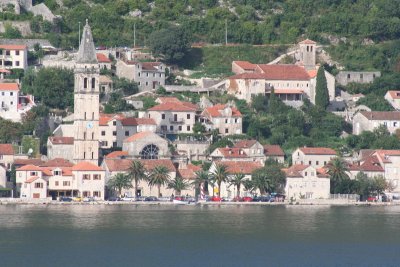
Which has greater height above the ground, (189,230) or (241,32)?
(241,32)

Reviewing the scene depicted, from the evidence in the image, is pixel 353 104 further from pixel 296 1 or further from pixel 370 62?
pixel 296 1

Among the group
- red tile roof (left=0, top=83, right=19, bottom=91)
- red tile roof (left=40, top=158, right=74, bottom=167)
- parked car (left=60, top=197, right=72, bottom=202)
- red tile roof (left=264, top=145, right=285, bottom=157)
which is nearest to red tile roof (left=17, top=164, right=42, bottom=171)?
red tile roof (left=40, top=158, right=74, bottom=167)

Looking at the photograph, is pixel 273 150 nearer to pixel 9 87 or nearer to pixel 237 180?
pixel 237 180

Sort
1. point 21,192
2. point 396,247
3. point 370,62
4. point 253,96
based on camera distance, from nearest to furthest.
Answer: point 396,247 → point 21,192 → point 253,96 → point 370,62

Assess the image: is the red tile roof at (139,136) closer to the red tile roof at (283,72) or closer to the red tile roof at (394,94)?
the red tile roof at (283,72)

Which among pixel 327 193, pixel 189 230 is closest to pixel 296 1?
pixel 327 193

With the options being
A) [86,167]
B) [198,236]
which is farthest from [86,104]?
[198,236]
